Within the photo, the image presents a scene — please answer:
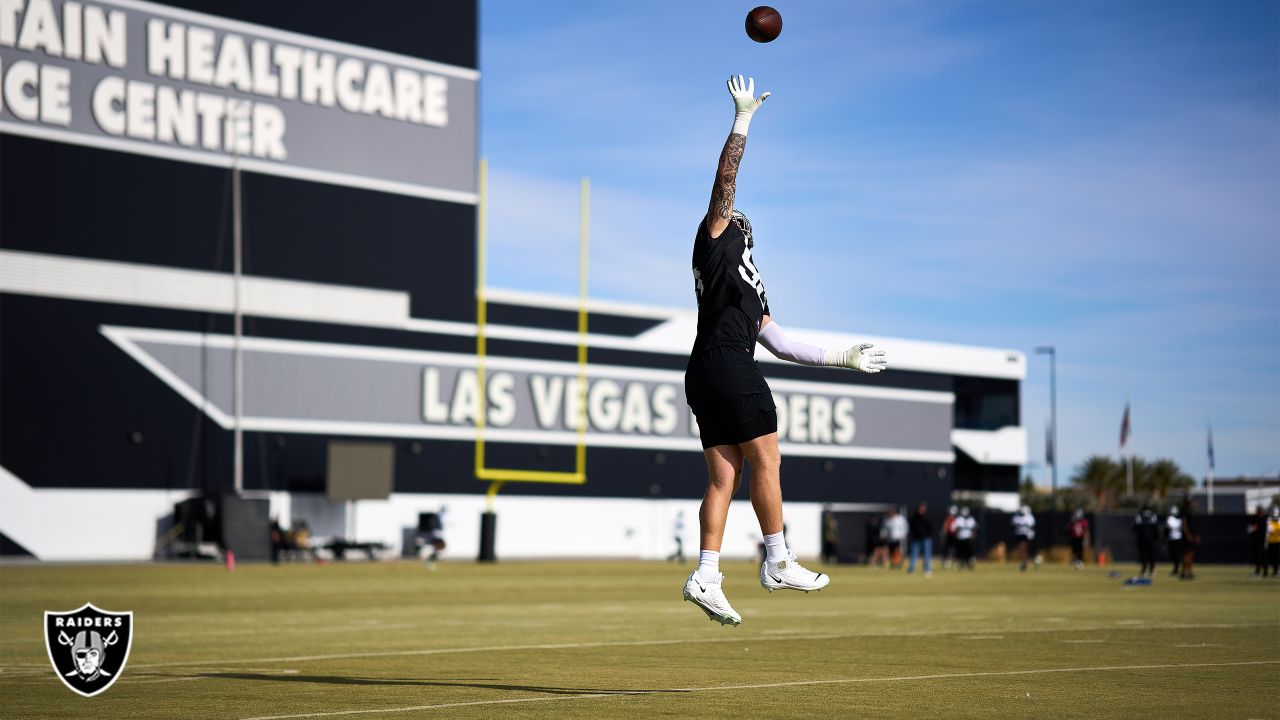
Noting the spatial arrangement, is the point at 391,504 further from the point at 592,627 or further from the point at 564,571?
the point at 592,627

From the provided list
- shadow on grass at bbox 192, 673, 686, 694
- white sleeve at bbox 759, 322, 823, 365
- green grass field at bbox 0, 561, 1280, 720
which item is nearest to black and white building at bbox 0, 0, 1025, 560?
green grass field at bbox 0, 561, 1280, 720

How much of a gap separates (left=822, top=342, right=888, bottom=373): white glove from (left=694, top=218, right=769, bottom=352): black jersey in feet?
1.82

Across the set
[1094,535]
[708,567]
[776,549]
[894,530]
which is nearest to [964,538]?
[894,530]

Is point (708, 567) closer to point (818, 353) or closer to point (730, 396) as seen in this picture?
point (730, 396)

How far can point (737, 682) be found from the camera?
10.3 meters

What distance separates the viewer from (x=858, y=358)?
968 cm

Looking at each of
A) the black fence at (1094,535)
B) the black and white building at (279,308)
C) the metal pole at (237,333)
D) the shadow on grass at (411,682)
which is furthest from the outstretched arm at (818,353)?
the black and white building at (279,308)

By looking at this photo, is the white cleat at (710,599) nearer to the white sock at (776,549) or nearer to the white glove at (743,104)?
the white sock at (776,549)

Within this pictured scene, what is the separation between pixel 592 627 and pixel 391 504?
4233cm

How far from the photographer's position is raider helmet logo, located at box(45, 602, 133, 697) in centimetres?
910

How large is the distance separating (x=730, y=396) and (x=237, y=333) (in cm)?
4484

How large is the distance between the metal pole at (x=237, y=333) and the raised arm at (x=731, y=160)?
44.0 metres

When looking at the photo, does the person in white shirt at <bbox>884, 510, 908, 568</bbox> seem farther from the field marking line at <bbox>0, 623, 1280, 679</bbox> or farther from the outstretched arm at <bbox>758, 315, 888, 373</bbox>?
the outstretched arm at <bbox>758, 315, 888, 373</bbox>

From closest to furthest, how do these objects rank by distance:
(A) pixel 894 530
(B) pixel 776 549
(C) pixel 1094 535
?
1. (B) pixel 776 549
2. (A) pixel 894 530
3. (C) pixel 1094 535
